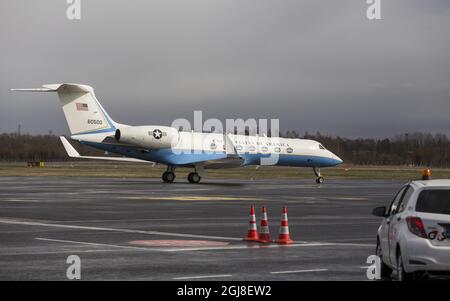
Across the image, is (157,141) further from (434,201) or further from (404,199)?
(434,201)

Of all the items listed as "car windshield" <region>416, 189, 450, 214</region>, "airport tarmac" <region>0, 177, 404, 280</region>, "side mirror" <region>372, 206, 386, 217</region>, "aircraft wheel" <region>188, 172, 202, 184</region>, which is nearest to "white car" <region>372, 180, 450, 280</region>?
"car windshield" <region>416, 189, 450, 214</region>

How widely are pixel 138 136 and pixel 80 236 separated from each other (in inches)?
1367

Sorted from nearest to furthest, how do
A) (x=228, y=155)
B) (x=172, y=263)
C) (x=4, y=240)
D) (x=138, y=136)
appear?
(x=172, y=263) → (x=4, y=240) → (x=138, y=136) → (x=228, y=155)

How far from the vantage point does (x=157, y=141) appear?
2243 inches

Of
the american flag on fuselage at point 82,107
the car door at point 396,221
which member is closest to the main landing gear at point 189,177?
the american flag on fuselage at point 82,107

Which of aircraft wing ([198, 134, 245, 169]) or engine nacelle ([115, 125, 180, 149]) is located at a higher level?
engine nacelle ([115, 125, 180, 149])

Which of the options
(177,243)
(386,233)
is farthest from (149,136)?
(386,233)

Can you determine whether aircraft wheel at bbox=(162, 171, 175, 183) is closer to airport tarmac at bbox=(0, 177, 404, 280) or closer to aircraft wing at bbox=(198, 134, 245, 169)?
aircraft wing at bbox=(198, 134, 245, 169)

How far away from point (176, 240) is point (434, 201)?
8362mm

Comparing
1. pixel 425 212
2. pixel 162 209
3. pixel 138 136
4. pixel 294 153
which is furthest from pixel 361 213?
pixel 294 153

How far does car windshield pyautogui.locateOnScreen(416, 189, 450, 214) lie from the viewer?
1299 centimetres

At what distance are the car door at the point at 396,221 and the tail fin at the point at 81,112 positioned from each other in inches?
1732
